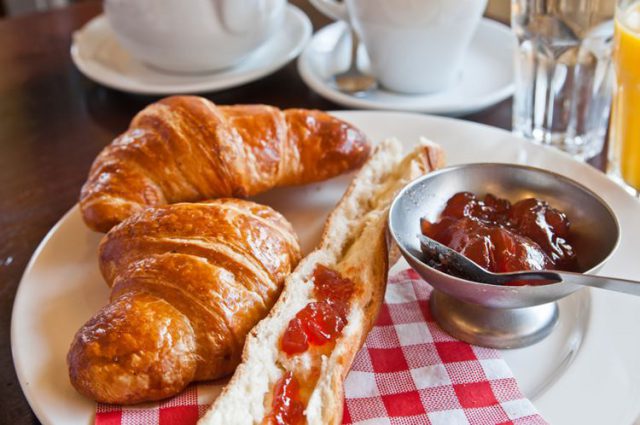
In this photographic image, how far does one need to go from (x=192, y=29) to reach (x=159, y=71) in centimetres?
25

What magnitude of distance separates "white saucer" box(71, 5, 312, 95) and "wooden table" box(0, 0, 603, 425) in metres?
0.06

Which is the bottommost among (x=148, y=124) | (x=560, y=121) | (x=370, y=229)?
(x=560, y=121)

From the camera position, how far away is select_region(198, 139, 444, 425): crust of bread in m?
1.01

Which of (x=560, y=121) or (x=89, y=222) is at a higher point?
(x=89, y=222)

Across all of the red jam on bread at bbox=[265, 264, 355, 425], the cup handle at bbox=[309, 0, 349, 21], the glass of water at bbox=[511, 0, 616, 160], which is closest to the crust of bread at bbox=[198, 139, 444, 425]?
the red jam on bread at bbox=[265, 264, 355, 425]

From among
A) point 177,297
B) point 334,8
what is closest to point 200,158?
point 177,297

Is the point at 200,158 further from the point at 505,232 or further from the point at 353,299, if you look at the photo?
the point at 505,232

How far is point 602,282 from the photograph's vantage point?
1054 millimetres

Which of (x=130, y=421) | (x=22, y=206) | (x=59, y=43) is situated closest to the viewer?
(x=130, y=421)

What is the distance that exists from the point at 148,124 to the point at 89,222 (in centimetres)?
25

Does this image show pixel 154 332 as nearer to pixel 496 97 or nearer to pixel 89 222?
pixel 89 222

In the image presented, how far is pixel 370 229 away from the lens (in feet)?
4.43

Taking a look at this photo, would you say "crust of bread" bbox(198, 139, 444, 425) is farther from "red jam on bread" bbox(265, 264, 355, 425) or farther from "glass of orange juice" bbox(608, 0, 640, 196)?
"glass of orange juice" bbox(608, 0, 640, 196)

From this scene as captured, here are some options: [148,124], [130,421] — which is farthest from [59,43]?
[130,421]
